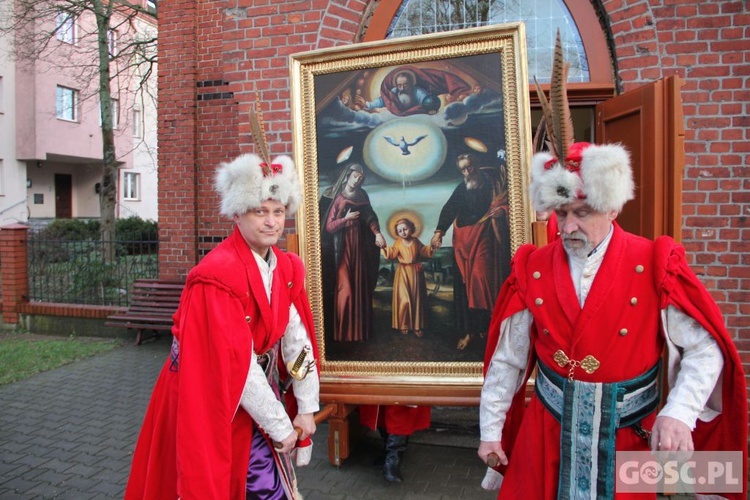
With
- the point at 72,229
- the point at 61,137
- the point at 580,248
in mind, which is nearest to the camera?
the point at 580,248

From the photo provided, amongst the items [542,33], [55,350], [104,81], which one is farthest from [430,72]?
[104,81]

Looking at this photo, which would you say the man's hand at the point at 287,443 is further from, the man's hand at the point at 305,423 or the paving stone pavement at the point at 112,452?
the paving stone pavement at the point at 112,452

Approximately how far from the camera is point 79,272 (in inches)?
393

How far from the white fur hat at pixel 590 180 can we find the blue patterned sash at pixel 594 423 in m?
0.65

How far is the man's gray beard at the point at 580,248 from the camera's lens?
214 centimetres

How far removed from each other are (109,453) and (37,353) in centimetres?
417

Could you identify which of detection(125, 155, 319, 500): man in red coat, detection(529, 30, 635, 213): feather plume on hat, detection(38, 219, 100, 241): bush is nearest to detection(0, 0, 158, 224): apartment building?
detection(38, 219, 100, 241): bush

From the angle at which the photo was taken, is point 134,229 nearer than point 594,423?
No

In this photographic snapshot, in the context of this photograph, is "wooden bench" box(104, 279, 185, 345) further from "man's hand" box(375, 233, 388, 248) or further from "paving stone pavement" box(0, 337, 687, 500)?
"man's hand" box(375, 233, 388, 248)

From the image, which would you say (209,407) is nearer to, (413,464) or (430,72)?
(430,72)

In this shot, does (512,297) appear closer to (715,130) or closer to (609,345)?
(609,345)

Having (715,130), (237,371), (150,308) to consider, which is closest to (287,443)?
(237,371)

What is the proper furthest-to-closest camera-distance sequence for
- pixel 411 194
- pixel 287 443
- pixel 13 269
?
pixel 13 269 < pixel 411 194 < pixel 287 443

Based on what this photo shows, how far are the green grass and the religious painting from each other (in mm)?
5478
